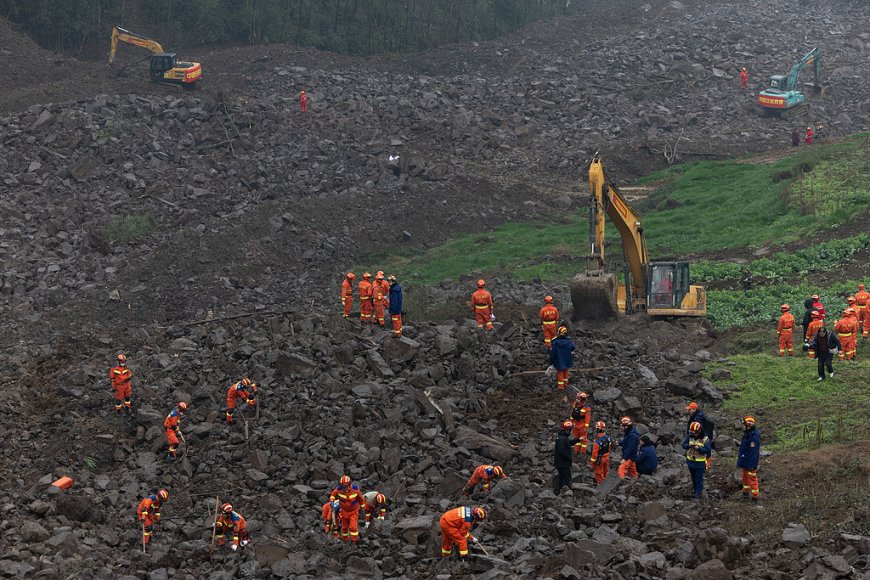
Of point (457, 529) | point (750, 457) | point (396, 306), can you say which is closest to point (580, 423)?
point (750, 457)

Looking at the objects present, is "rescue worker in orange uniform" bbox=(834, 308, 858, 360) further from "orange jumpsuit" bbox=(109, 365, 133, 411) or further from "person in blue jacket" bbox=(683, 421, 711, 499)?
"orange jumpsuit" bbox=(109, 365, 133, 411)

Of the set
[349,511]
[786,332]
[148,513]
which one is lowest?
[148,513]

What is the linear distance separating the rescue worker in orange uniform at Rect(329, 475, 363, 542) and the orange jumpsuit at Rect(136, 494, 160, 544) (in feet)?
10.2

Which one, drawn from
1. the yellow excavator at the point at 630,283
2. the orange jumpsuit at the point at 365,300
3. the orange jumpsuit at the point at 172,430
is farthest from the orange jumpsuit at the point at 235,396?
the yellow excavator at the point at 630,283

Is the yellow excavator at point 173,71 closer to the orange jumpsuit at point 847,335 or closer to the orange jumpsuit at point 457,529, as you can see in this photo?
the orange jumpsuit at point 847,335

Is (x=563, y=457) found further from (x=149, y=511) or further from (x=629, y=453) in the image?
(x=149, y=511)

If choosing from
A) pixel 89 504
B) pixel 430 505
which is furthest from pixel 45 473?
pixel 430 505

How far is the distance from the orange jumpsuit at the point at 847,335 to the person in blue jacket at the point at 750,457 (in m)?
7.07

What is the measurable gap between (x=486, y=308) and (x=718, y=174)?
19337 millimetres

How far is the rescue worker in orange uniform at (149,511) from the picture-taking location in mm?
18359

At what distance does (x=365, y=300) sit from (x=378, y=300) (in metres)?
0.33

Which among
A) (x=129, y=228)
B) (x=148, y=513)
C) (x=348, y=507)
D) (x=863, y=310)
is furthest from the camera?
(x=129, y=228)

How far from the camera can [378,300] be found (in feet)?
80.9

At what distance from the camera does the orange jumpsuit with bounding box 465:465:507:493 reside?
58.7ft
